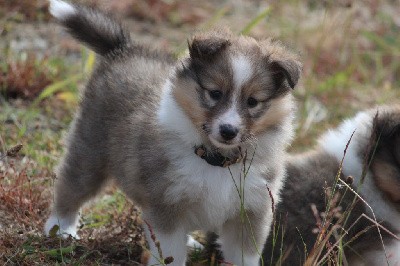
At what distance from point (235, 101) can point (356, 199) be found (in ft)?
4.50

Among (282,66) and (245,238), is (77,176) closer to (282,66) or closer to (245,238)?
(245,238)

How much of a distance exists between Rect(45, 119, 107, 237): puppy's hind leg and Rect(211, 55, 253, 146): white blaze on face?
106cm

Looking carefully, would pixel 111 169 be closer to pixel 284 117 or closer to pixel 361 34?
pixel 284 117

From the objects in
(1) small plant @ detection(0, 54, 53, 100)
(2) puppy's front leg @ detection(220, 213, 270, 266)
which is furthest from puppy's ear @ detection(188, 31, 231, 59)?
(1) small plant @ detection(0, 54, 53, 100)

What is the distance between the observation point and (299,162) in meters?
5.32

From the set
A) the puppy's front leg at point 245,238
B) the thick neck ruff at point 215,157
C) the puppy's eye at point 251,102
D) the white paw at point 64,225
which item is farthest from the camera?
the white paw at point 64,225

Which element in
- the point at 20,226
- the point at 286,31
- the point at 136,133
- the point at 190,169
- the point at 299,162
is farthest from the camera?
the point at 286,31

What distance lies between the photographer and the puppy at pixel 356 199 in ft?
16.3

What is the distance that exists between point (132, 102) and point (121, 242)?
3.07ft

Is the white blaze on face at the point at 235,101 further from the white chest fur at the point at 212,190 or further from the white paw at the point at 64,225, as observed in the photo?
the white paw at the point at 64,225

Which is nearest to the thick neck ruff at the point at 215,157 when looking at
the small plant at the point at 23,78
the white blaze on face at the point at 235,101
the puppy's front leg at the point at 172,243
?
the white blaze on face at the point at 235,101

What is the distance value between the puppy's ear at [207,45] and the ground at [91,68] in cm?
Answer: 112

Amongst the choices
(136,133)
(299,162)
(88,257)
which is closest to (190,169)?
(136,133)

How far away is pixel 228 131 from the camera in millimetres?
3928
